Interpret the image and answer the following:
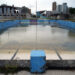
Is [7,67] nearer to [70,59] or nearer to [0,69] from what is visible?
[0,69]

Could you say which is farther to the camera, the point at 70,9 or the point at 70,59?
the point at 70,9

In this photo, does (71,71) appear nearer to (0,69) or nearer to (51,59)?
(51,59)

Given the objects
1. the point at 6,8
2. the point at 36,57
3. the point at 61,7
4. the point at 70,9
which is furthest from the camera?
the point at 61,7

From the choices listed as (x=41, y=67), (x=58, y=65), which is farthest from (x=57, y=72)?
(x=41, y=67)

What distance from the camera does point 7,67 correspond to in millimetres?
3861

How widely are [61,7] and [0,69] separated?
68099mm

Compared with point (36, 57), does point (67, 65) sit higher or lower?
lower

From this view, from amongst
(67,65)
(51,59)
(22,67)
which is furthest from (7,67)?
(67,65)

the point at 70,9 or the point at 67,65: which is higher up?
the point at 70,9

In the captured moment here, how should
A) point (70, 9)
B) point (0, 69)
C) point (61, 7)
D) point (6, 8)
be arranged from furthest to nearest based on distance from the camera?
point (61, 7), point (70, 9), point (6, 8), point (0, 69)

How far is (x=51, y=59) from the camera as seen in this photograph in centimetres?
405

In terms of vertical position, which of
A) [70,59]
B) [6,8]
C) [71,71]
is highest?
[6,8]

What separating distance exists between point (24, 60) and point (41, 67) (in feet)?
2.15

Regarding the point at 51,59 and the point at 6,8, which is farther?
the point at 6,8
